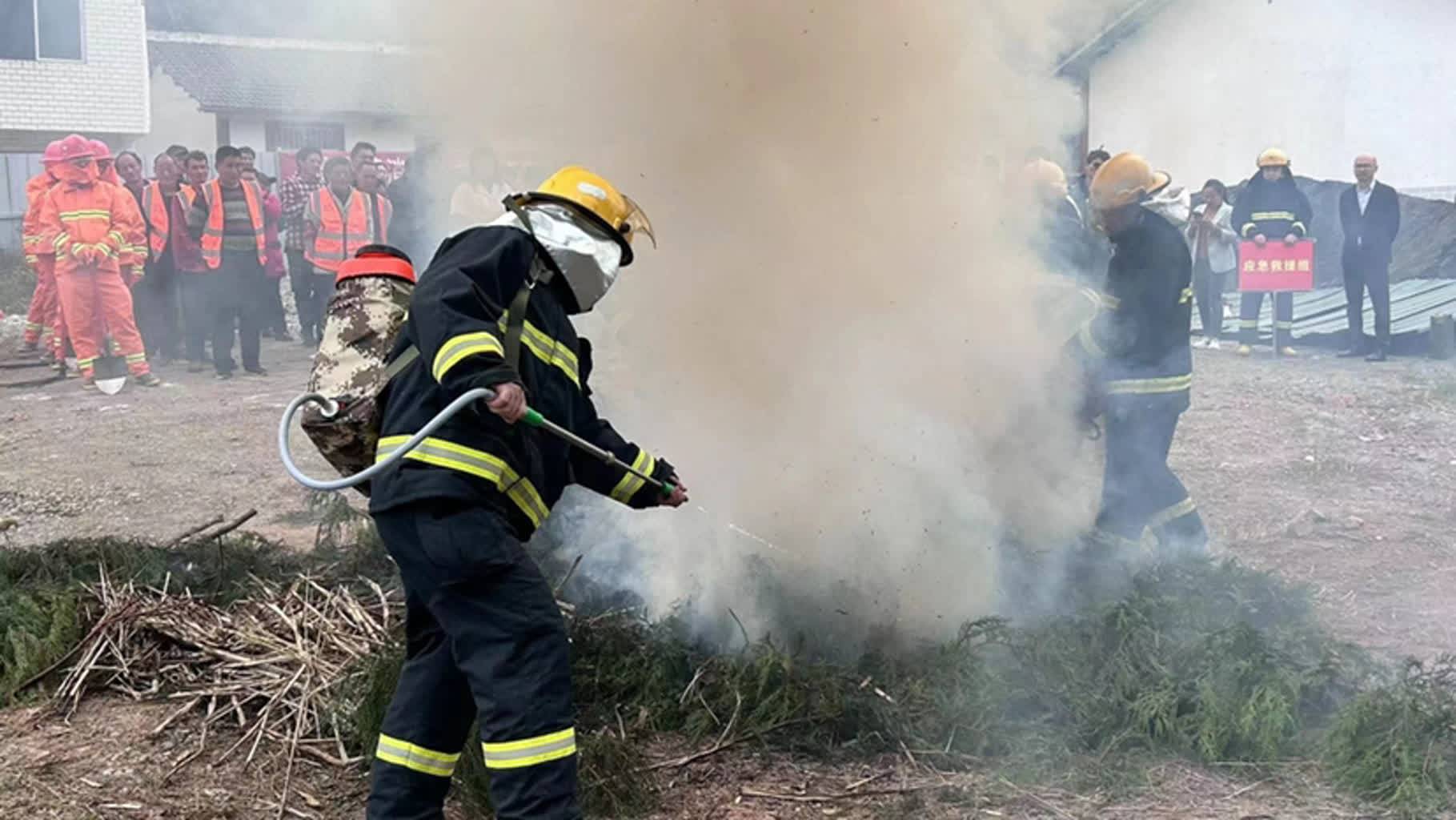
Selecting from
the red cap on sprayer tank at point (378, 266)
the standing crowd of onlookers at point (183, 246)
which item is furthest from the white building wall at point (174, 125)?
the red cap on sprayer tank at point (378, 266)

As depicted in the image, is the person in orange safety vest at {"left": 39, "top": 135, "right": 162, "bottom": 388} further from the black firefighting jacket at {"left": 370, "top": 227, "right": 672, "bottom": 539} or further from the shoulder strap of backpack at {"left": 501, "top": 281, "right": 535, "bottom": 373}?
the shoulder strap of backpack at {"left": 501, "top": 281, "right": 535, "bottom": 373}

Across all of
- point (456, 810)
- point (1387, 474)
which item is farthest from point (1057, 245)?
point (456, 810)

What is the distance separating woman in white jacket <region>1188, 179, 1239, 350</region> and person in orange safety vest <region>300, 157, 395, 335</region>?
747cm

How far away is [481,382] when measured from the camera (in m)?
2.53

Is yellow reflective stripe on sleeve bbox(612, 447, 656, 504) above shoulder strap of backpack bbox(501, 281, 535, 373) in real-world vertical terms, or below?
below

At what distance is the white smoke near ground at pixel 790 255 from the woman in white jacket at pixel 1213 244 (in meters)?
8.06

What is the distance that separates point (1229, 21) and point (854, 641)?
12.2 m

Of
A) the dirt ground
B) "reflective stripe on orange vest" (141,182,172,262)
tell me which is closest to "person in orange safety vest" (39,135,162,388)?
the dirt ground

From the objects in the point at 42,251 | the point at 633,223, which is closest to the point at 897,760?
the point at 633,223

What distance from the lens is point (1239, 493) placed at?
6777 mm

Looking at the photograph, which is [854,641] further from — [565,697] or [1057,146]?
[1057,146]

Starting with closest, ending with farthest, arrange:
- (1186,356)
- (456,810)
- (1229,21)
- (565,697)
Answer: (565,697), (456,810), (1186,356), (1229,21)

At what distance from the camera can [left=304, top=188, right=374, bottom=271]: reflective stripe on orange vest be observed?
36.1ft

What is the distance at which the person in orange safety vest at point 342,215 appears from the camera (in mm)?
10961
